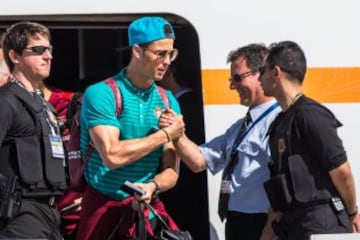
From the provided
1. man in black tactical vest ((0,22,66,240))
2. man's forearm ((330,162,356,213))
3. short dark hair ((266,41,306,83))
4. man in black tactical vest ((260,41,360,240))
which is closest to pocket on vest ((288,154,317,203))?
man in black tactical vest ((260,41,360,240))

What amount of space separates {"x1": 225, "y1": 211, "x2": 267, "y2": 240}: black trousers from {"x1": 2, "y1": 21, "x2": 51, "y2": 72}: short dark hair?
4.45 feet

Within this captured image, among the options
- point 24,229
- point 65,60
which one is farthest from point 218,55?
point 24,229

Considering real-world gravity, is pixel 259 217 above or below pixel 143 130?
below

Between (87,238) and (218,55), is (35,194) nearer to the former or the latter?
(87,238)

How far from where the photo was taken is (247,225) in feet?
14.6

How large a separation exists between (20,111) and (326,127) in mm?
1367

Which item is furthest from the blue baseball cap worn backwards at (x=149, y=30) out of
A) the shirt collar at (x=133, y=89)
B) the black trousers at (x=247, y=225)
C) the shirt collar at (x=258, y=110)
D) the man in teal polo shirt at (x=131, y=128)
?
the black trousers at (x=247, y=225)

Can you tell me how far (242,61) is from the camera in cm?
455

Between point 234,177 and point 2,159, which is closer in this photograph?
point 2,159

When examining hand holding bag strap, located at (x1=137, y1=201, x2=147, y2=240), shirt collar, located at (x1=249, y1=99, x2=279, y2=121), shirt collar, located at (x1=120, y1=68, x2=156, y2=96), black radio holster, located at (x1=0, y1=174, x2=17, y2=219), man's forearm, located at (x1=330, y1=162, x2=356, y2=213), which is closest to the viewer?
black radio holster, located at (x1=0, y1=174, x2=17, y2=219)

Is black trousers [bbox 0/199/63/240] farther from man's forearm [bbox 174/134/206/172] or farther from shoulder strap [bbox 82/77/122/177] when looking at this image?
man's forearm [bbox 174/134/206/172]

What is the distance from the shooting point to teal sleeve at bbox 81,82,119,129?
4062mm

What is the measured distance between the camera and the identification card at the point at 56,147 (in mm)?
3921

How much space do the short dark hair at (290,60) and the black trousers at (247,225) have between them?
0.75 m
